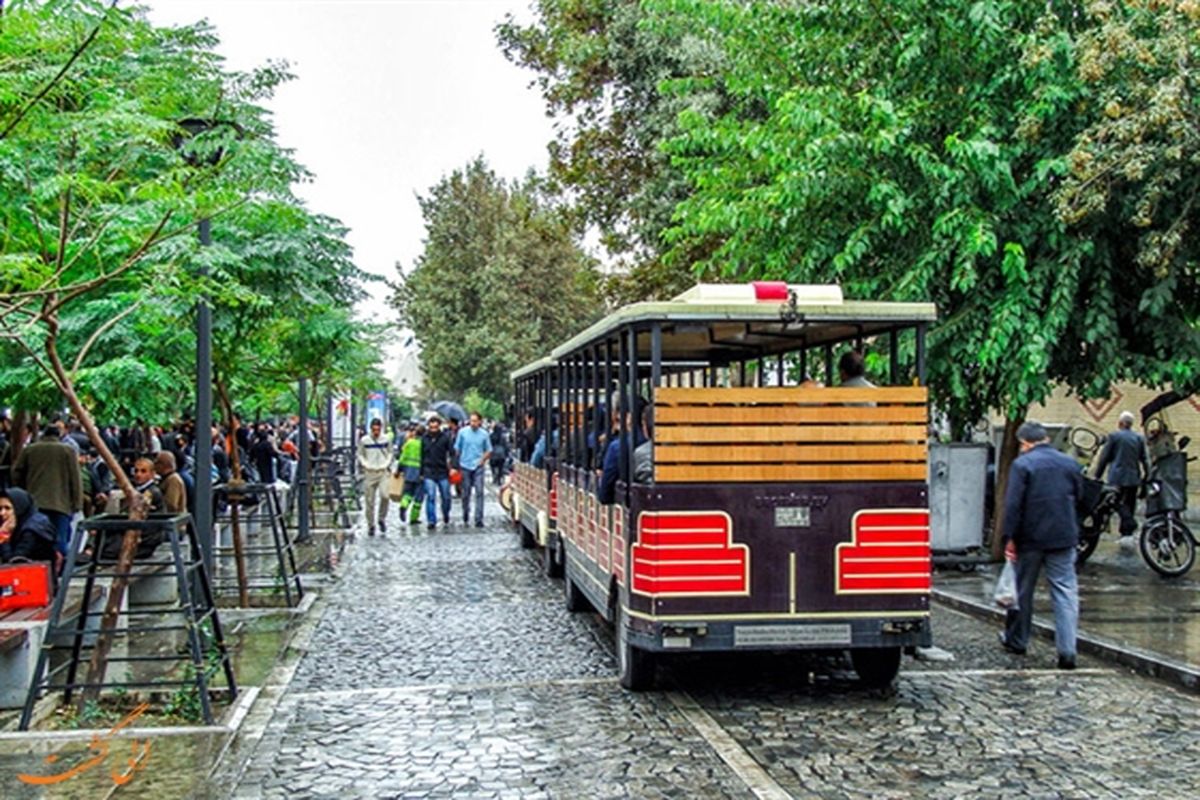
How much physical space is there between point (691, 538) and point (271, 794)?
297 centimetres

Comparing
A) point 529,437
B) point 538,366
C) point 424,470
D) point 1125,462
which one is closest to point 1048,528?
point 1125,462

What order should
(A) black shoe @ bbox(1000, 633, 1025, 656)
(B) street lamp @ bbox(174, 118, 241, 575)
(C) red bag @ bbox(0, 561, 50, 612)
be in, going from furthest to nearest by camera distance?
1. (A) black shoe @ bbox(1000, 633, 1025, 656)
2. (C) red bag @ bbox(0, 561, 50, 612)
3. (B) street lamp @ bbox(174, 118, 241, 575)

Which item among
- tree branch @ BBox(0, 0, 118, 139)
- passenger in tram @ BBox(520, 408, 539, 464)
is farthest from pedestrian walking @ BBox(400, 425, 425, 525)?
tree branch @ BBox(0, 0, 118, 139)

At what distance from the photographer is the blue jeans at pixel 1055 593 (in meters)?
9.52

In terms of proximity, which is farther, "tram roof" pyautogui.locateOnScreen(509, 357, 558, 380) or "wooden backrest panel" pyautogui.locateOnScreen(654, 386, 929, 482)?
"tram roof" pyautogui.locateOnScreen(509, 357, 558, 380)

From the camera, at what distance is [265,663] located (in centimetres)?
996

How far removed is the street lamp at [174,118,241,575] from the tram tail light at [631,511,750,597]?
3274mm

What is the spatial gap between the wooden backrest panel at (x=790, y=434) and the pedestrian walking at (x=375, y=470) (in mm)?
13780

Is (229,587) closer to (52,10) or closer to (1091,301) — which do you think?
(52,10)

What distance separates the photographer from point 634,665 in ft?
28.4

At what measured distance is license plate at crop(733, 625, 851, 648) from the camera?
324 inches

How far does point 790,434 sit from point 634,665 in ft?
6.05

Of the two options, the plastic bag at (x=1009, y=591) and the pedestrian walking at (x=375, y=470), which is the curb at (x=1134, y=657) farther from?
the pedestrian walking at (x=375, y=470)

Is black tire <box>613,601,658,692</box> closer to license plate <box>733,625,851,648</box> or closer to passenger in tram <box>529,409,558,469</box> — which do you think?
license plate <box>733,625,851,648</box>
